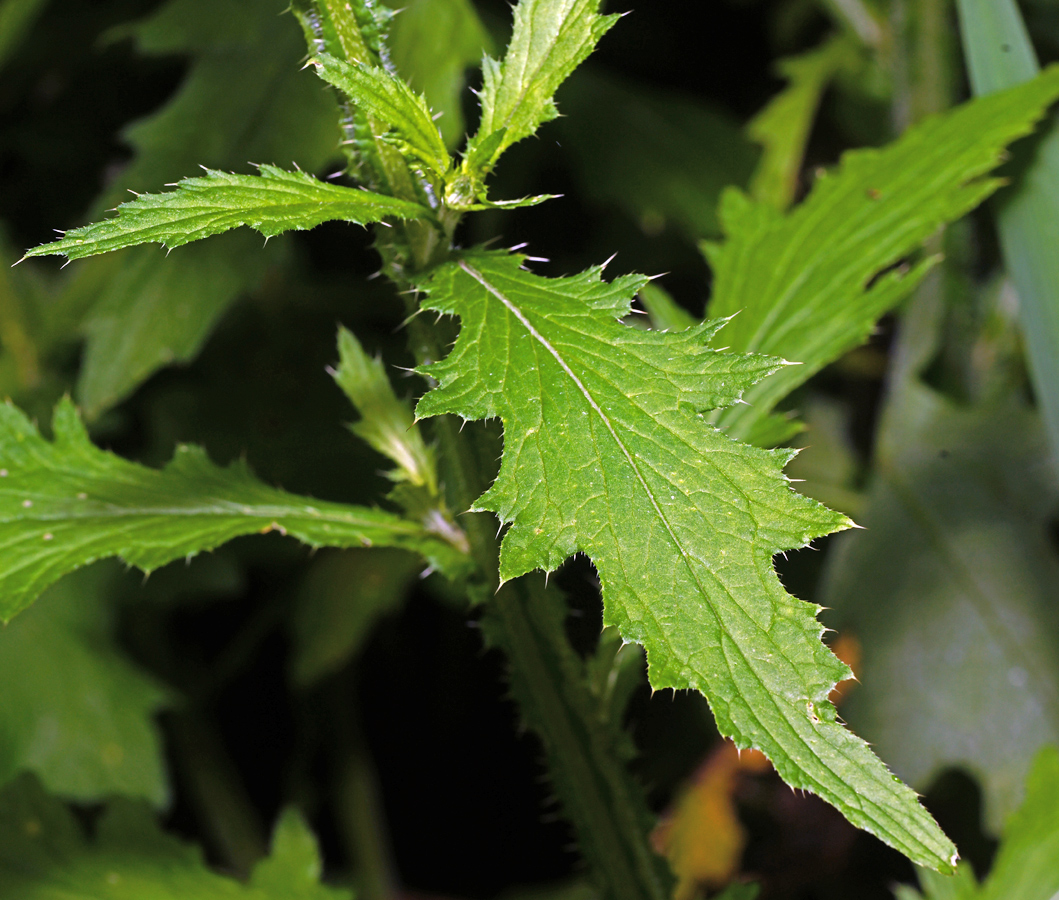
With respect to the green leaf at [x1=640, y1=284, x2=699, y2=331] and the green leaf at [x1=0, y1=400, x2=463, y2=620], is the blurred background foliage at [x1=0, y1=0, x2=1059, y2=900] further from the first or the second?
the green leaf at [x1=0, y1=400, x2=463, y2=620]

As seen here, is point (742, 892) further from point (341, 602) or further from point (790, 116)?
point (790, 116)

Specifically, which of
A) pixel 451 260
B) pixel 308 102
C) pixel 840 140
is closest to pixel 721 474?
pixel 451 260

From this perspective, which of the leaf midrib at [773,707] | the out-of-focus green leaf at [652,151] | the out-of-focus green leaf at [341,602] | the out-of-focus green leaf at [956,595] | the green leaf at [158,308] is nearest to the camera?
the leaf midrib at [773,707]

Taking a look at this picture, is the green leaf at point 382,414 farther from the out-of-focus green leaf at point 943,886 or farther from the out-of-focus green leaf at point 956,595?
the out-of-focus green leaf at point 956,595

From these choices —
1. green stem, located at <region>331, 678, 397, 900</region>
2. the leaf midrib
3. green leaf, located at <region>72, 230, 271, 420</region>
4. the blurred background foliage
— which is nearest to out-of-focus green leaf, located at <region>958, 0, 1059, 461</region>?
the blurred background foliage

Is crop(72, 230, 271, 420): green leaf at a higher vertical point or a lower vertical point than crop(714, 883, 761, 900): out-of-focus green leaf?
higher

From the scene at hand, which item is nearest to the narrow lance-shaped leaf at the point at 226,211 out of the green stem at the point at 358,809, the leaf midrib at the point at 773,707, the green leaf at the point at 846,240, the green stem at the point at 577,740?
the leaf midrib at the point at 773,707
